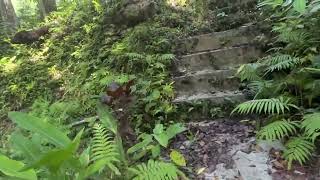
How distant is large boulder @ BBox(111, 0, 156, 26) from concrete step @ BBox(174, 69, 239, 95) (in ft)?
6.33

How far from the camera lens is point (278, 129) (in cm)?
322

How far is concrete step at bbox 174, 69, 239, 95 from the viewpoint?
4633 mm

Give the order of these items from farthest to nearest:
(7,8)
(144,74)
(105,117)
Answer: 1. (7,8)
2. (144,74)
3. (105,117)

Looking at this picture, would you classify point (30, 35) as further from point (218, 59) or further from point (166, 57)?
point (218, 59)

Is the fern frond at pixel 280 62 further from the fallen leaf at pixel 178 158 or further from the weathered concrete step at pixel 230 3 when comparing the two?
the weathered concrete step at pixel 230 3

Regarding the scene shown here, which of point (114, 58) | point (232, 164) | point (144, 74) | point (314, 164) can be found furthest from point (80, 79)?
point (314, 164)

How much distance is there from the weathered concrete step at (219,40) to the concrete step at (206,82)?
2.60ft

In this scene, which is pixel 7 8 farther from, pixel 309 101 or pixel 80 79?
pixel 309 101

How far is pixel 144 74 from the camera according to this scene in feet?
16.4

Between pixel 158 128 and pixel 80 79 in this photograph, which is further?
pixel 80 79

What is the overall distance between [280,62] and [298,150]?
1.19 m

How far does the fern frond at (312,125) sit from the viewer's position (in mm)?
2967

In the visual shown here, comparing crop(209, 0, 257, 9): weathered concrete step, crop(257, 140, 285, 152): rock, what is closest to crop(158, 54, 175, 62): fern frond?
crop(257, 140, 285, 152): rock

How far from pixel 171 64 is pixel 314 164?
2666 millimetres
